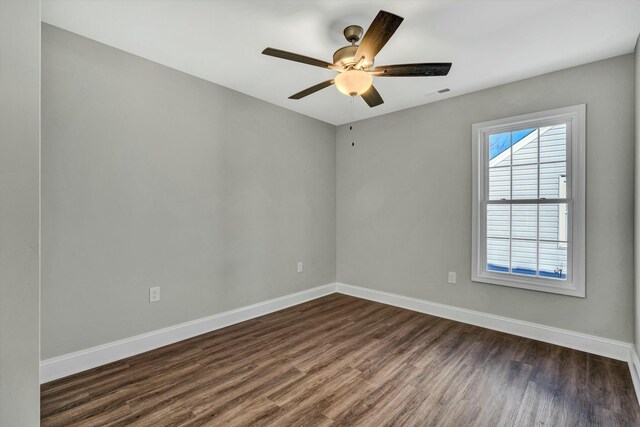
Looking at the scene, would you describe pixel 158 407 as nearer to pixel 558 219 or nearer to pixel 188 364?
pixel 188 364

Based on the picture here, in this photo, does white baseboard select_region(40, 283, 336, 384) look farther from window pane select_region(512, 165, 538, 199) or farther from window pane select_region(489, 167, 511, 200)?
window pane select_region(512, 165, 538, 199)

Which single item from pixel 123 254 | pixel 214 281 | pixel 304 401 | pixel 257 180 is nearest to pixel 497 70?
pixel 257 180

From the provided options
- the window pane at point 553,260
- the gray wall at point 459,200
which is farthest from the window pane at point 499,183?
the window pane at point 553,260

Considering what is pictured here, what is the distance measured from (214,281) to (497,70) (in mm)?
3455

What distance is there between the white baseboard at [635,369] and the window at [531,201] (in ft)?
1.68

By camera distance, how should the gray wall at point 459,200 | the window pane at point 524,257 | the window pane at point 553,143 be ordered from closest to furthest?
the gray wall at point 459,200 < the window pane at point 553,143 < the window pane at point 524,257

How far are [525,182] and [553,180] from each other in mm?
225

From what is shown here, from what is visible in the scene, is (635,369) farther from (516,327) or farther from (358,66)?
(358,66)

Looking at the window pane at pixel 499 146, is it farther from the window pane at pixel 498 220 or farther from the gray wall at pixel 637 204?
the gray wall at pixel 637 204

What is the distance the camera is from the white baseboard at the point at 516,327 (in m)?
2.54

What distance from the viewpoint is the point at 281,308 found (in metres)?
3.78

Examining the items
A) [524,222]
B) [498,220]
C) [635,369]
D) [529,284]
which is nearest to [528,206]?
[524,222]

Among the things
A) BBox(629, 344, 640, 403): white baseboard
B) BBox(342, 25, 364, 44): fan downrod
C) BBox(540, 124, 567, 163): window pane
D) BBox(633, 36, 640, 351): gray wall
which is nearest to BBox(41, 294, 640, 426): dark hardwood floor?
BBox(629, 344, 640, 403): white baseboard

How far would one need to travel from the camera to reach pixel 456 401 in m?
1.99
